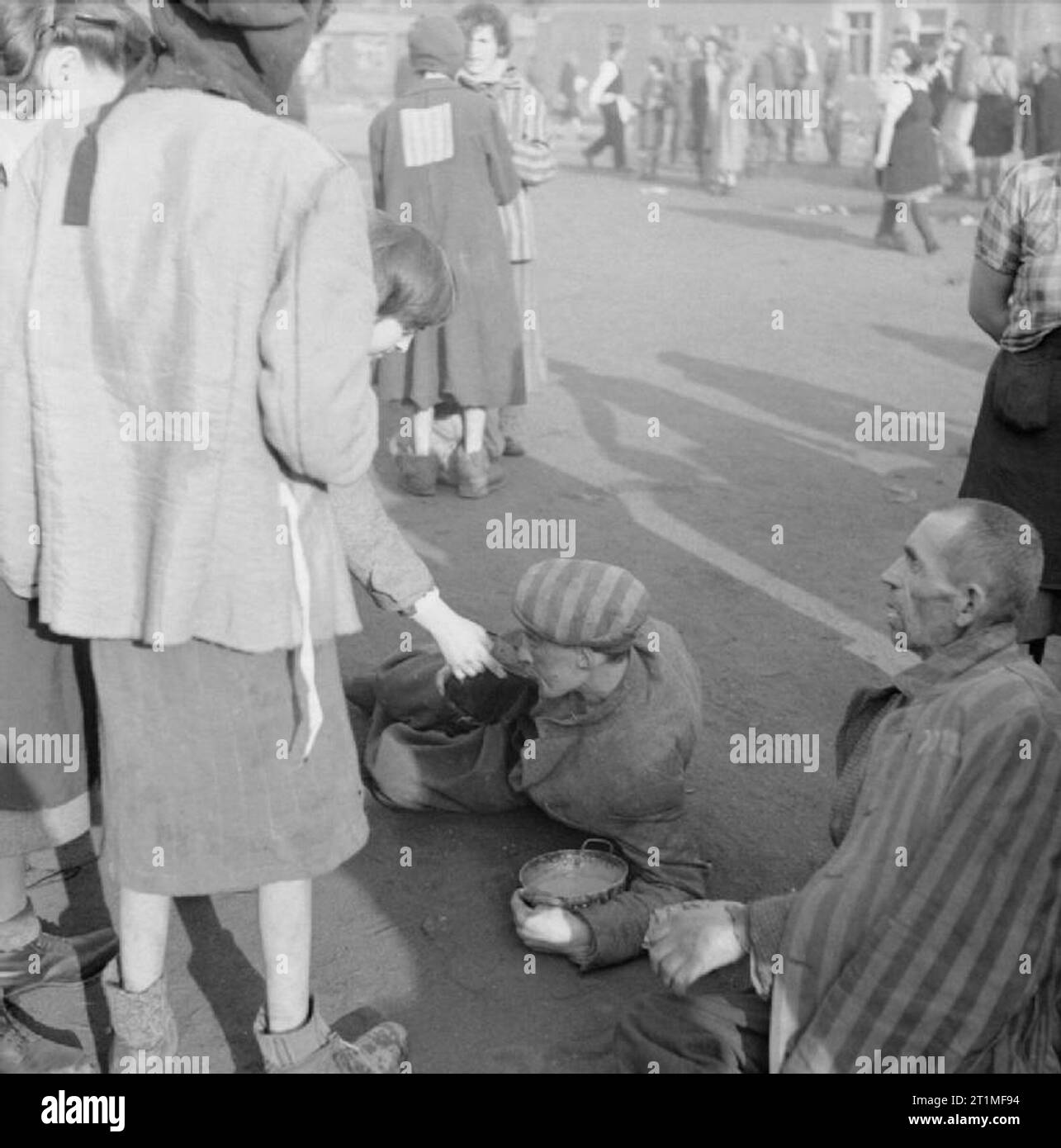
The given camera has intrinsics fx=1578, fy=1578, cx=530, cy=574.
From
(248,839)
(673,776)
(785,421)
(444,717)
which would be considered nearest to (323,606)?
(248,839)

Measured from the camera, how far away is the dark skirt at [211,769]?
2.55m

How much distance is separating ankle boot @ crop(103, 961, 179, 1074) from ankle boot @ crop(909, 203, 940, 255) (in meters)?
12.1

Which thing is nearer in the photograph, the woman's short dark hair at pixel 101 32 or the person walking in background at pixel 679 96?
the woman's short dark hair at pixel 101 32

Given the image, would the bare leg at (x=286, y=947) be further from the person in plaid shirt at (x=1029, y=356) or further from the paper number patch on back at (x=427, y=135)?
the paper number patch on back at (x=427, y=135)

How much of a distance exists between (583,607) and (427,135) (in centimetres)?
359

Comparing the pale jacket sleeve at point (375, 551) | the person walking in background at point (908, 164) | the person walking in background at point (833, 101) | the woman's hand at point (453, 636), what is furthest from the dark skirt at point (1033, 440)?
the person walking in background at point (833, 101)

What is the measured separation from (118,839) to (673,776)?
1.36 meters

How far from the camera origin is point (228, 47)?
8.32 ft

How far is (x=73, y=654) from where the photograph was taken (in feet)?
9.89

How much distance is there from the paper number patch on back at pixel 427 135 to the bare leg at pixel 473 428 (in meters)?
1.04

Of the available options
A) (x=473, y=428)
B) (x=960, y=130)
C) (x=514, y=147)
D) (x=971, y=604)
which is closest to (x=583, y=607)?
(x=971, y=604)

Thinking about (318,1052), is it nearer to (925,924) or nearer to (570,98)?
(925,924)
